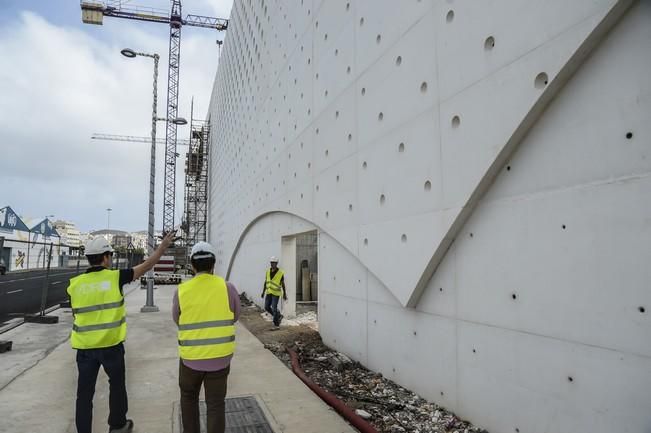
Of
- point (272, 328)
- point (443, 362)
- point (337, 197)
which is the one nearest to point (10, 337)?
point (272, 328)

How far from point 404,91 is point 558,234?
266 centimetres

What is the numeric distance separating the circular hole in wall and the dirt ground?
296cm

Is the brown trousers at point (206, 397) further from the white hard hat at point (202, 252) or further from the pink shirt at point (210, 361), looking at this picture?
the white hard hat at point (202, 252)

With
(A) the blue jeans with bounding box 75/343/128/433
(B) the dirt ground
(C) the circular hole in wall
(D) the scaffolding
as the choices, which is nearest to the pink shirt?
(A) the blue jeans with bounding box 75/343/128/433

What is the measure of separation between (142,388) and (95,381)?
5.86 ft

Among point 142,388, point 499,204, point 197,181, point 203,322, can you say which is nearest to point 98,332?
point 203,322

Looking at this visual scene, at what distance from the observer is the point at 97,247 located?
385 centimetres

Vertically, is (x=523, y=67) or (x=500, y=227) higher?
(x=523, y=67)

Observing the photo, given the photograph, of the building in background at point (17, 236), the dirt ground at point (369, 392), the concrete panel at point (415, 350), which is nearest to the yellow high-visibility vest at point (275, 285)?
the dirt ground at point (369, 392)

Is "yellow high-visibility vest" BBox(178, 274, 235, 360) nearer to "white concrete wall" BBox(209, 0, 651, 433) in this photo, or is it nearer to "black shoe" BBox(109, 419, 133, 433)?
"black shoe" BBox(109, 419, 133, 433)

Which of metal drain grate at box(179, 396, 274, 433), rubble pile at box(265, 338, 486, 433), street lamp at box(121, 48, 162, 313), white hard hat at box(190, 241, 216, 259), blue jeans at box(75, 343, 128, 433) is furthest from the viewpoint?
street lamp at box(121, 48, 162, 313)

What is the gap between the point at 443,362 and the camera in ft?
14.3

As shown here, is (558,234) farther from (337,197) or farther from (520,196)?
(337,197)

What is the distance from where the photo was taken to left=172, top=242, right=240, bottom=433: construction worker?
3.12m
